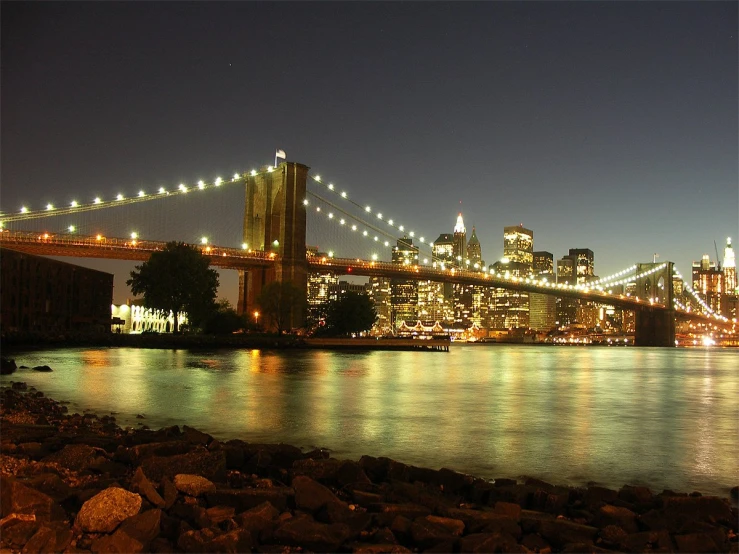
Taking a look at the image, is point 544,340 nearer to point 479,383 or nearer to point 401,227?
point 401,227

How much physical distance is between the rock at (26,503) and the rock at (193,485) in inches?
37.7

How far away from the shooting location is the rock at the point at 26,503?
4.89 meters

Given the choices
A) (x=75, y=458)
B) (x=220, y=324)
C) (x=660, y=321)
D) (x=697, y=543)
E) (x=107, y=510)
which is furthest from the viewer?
(x=660, y=321)

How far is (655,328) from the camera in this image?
9462 centimetres

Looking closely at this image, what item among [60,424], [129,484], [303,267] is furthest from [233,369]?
[303,267]

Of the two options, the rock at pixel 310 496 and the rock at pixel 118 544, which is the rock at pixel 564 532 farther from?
the rock at pixel 118 544

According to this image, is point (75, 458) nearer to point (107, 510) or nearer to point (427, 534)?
point (107, 510)

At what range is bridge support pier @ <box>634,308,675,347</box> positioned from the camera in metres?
93.1

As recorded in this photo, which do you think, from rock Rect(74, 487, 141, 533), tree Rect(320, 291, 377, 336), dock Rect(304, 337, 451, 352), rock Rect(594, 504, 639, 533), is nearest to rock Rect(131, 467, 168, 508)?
rock Rect(74, 487, 141, 533)

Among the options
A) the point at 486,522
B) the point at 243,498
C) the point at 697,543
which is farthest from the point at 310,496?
the point at 697,543

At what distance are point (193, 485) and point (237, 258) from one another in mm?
53432

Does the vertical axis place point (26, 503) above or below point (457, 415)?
above

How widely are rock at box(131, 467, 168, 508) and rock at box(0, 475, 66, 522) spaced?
56 cm

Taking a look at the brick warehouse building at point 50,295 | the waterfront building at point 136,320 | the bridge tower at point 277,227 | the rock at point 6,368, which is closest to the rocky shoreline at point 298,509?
the rock at point 6,368
